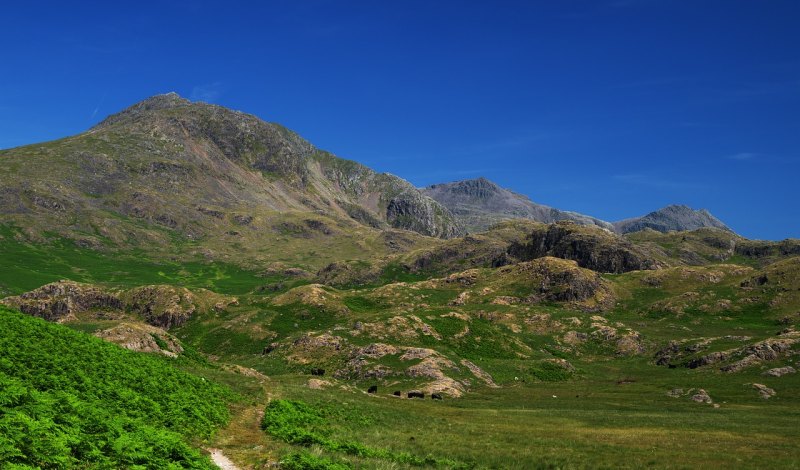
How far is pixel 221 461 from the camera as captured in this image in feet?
90.7

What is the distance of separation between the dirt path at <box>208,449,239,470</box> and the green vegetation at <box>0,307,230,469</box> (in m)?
1.83

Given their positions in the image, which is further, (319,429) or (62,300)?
(62,300)

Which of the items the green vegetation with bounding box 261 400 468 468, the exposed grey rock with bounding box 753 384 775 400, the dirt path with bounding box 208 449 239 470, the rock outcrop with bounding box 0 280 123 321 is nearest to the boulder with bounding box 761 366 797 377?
the exposed grey rock with bounding box 753 384 775 400

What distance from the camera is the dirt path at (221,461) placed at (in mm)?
26312

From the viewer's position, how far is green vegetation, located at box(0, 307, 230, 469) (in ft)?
62.5

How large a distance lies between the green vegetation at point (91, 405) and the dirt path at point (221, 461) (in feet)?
6.00

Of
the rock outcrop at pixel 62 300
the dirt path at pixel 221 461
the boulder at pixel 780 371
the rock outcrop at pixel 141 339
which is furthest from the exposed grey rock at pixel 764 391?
the rock outcrop at pixel 62 300

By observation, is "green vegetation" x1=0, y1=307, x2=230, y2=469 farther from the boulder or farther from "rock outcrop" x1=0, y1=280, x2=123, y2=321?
"rock outcrop" x1=0, y1=280, x2=123, y2=321

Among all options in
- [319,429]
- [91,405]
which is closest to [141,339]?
[319,429]

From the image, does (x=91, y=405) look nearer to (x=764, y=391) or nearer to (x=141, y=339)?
(x=141, y=339)

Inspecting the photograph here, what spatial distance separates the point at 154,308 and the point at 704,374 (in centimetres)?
15814

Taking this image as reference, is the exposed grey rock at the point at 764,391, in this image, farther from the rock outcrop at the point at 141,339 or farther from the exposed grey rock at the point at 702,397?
the rock outcrop at the point at 141,339

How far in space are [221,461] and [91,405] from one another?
23.8 ft

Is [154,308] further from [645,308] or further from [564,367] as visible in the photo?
[645,308]
